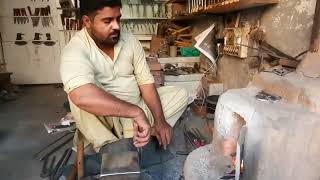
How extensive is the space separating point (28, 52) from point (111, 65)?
13.3ft

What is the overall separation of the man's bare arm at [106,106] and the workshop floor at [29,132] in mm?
538

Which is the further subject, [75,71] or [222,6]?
[222,6]

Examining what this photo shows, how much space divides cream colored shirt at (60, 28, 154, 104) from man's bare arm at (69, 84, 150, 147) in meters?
0.08

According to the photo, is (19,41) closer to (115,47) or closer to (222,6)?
(222,6)

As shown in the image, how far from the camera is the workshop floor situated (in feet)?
6.22

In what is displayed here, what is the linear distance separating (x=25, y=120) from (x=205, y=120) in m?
1.94

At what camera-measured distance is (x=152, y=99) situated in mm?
1551

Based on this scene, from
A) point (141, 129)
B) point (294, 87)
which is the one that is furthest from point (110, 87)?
point (294, 87)

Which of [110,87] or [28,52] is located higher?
[28,52]

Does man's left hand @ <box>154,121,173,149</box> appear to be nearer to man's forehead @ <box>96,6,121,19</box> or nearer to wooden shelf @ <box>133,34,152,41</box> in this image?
man's forehead @ <box>96,6,121,19</box>

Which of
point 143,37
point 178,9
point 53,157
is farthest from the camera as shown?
point 143,37

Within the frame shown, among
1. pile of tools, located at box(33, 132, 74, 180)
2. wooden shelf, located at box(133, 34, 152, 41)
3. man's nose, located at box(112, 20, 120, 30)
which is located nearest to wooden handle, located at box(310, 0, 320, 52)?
man's nose, located at box(112, 20, 120, 30)

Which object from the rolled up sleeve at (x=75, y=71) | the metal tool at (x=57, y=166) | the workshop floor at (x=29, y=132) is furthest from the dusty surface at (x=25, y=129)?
the rolled up sleeve at (x=75, y=71)

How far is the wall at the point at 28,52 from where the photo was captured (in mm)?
4754
